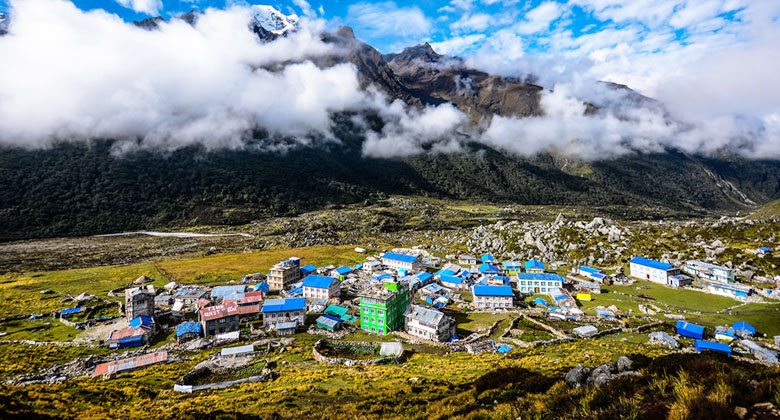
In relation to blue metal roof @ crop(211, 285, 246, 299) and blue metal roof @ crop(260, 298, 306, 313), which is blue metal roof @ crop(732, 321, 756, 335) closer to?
blue metal roof @ crop(260, 298, 306, 313)

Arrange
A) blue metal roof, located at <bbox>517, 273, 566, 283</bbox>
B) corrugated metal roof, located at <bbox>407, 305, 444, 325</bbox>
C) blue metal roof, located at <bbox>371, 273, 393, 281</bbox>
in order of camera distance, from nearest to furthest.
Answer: corrugated metal roof, located at <bbox>407, 305, 444, 325</bbox> → blue metal roof, located at <bbox>517, 273, 566, 283</bbox> → blue metal roof, located at <bbox>371, 273, 393, 281</bbox>

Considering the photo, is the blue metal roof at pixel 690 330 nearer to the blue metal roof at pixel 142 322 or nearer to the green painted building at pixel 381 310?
the green painted building at pixel 381 310

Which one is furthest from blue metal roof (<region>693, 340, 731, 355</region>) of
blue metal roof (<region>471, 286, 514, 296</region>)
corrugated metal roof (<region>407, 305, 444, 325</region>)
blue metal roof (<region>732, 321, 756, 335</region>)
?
corrugated metal roof (<region>407, 305, 444, 325</region>)

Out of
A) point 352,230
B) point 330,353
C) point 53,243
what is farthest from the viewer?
point 352,230

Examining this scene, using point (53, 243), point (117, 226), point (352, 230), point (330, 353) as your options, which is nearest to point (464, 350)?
point (330, 353)

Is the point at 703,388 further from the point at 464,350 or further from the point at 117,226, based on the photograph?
the point at 117,226

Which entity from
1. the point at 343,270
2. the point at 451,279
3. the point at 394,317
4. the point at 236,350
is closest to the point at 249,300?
the point at 236,350

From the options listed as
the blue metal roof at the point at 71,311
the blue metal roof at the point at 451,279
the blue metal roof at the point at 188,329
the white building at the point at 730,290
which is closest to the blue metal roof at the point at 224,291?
the blue metal roof at the point at 188,329
